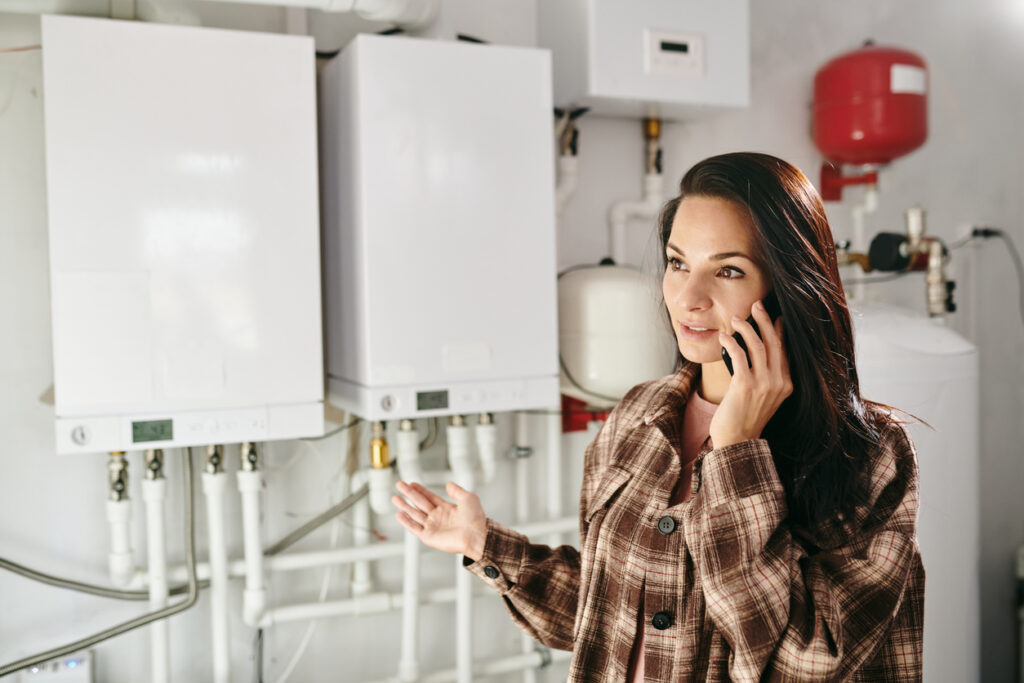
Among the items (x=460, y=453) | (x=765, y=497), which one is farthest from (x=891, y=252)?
(x=765, y=497)

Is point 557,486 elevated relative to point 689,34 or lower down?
lower down

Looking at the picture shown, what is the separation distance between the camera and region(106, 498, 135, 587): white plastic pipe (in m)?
1.61

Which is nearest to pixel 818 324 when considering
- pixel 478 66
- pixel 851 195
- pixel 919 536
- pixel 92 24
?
pixel 478 66

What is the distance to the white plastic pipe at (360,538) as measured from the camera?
1.90 meters

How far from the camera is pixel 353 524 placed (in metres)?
1.92

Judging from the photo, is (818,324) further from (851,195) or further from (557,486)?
(851,195)

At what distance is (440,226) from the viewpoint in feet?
5.30

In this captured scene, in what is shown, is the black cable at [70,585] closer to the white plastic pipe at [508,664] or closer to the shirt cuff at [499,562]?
the white plastic pipe at [508,664]

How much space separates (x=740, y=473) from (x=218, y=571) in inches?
47.7

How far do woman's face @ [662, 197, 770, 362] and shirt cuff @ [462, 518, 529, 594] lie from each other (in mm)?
399

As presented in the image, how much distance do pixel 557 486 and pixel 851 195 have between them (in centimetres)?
128

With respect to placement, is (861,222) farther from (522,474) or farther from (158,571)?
(158,571)

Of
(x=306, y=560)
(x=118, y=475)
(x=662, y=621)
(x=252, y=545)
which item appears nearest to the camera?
(x=662, y=621)

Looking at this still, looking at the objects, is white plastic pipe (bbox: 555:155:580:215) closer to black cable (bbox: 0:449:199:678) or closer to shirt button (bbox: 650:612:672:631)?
black cable (bbox: 0:449:199:678)
